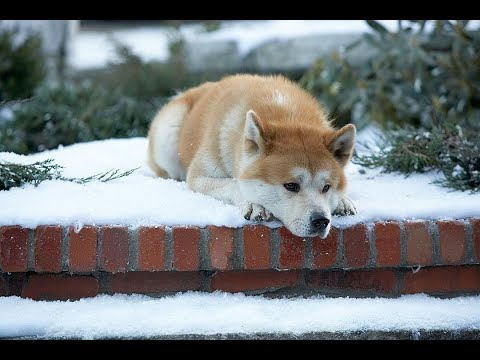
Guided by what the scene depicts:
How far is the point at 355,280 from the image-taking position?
3.11 meters

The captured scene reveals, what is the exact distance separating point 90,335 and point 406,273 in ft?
4.72

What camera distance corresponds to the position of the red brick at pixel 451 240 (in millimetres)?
3062

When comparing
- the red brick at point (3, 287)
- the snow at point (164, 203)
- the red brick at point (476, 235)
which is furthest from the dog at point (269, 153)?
the red brick at point (3, 287)

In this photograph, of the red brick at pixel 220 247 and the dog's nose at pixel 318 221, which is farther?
the red brick at pixel 220 247

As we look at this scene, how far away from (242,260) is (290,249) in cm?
22

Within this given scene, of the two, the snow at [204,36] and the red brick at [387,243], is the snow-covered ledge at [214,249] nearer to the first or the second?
the red brick at [387,243]

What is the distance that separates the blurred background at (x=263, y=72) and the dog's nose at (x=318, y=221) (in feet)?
3.88

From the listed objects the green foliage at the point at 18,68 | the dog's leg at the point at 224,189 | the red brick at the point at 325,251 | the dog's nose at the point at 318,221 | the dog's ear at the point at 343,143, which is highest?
the dog's ear at the point at 343,143

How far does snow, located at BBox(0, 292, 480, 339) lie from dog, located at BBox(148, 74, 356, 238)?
1.15 feet

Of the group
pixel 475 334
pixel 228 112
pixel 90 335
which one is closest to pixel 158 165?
pixel 228 112

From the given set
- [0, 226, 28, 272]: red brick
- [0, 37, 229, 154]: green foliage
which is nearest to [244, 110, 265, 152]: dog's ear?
[0, 226, 28, 272]: red brick

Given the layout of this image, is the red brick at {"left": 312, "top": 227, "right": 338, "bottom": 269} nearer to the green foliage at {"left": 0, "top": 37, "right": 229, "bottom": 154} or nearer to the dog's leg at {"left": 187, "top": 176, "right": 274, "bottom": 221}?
the dog's leg at {"left": 187, "top": 176, "right": 274, "bottom": 221}
